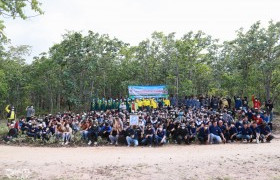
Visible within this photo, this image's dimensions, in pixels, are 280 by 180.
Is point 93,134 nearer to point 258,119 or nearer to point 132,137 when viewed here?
point 132,137

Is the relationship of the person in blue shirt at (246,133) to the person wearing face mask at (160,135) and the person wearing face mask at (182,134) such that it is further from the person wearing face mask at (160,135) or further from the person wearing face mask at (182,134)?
the person wearing face mask at (160,135)

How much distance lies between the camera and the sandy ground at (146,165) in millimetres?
9703

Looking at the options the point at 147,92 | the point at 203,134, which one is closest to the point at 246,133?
the point at 203,134

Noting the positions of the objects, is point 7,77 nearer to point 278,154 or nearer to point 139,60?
point 139,60

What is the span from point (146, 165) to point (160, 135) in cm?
532

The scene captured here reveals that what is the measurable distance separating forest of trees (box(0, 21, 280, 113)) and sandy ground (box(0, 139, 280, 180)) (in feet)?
40.7

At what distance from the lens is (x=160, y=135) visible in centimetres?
1574

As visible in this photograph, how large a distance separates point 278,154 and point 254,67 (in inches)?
496

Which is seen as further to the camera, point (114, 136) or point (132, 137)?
point (114, 136)

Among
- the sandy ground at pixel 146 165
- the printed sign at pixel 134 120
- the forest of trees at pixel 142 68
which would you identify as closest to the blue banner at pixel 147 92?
the forest of trees at pixel 142 68

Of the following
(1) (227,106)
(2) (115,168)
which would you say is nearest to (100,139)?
(2) (115,168)

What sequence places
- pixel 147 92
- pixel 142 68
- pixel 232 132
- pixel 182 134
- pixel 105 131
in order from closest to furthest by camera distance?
pixel 182 134
pixel 232 132
pixel 105 131
pixel 147 92
pixel 142 68

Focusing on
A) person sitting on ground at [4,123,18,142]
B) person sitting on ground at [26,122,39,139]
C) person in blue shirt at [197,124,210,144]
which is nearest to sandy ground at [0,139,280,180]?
person in blue shirt at [197,124,210,144]

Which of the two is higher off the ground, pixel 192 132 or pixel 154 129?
pixel 154 129
